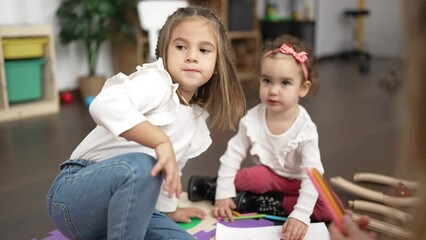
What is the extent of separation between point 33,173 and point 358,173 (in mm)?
1109

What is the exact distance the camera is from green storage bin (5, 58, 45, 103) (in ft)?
8.15

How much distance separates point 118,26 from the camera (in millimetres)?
3023

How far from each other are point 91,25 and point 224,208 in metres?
1.95

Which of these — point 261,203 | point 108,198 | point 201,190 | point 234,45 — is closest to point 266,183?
point 261,203

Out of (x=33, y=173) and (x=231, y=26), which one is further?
(x=231, y=26)

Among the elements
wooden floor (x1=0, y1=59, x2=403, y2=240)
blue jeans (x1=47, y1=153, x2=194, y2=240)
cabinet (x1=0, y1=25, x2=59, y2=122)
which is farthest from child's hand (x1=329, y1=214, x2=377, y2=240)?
cabinet (x1=0, y1=25, x2=59, y2=122)

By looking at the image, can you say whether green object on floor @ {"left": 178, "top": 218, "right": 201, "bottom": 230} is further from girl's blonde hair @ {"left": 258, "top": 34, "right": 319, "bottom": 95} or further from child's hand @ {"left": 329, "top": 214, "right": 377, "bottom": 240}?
child's hand @ {"left": 329, "top": 214, "right": 377, "bottom": 240}

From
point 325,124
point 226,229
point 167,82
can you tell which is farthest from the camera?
point 325,124

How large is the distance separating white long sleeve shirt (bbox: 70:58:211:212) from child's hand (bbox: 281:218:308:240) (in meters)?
0.28

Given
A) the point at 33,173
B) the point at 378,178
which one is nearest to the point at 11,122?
the point at 33,173

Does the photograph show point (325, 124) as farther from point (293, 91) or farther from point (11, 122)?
point (11, 122)

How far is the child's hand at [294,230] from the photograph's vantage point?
1.08 meters

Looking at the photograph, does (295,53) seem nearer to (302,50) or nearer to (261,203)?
(302,50)

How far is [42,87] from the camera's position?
2727mm
